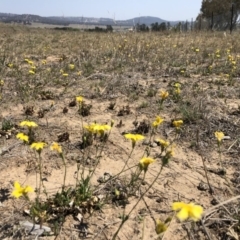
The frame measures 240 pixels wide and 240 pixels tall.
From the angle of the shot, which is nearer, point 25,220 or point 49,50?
point 25,220

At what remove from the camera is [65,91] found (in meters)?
5.46

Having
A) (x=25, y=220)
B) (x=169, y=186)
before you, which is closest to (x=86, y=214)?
(x=25, y=220)

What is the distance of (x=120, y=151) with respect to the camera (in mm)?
3539

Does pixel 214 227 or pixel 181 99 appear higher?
pixel 181 99

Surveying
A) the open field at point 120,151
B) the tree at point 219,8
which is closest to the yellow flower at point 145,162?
the open field at point 120,151

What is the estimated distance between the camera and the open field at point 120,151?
243cm

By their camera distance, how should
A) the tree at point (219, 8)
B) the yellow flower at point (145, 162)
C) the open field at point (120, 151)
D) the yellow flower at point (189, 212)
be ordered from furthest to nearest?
→ the tree at point (219, 8) < the open field at point (120, 151) < the yellow flower at point (145, 162) < the yellow flower at point (189, 212)

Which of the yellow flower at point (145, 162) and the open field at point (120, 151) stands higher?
the yellow flower at point (145, 162)

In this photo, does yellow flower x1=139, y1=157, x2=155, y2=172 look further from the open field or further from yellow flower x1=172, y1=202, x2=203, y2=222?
yellow flower x1=172, y1=202, x2=203, y2=222

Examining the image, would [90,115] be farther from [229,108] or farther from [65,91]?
[229,108]

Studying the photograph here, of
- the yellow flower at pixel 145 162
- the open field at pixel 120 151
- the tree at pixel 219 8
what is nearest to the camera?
the yellow flower at pixel 145 162

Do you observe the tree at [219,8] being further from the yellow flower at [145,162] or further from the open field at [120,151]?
the yellow flower at [145,162]

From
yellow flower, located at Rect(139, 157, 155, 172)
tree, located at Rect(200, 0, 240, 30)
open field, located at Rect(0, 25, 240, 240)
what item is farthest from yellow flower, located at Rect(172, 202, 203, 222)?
tree, located at Rect(200, 0, 240, 30)

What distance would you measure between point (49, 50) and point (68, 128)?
262 inches
